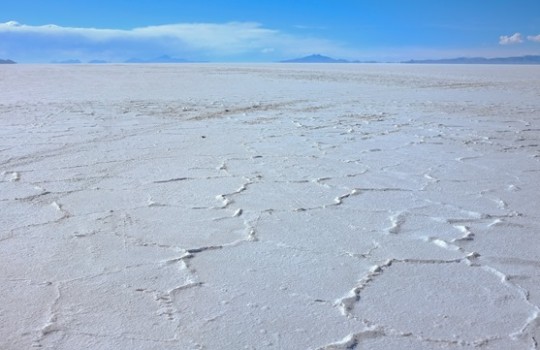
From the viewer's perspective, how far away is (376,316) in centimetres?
135

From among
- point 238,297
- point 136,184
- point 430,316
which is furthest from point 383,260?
point 136,184

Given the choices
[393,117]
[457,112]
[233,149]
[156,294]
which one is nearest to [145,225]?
[156,294]

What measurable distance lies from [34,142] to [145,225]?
2.20m

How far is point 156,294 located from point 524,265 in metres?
1.14

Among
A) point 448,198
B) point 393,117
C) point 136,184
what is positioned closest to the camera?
point 448,198

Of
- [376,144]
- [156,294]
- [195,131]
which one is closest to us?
[156,294]

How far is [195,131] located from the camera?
14.8 ft

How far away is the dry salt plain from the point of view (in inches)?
50.9

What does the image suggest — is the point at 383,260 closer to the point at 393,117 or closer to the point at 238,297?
the point at 238,297

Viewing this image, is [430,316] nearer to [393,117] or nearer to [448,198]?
[448,198]

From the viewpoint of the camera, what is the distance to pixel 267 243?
187 cm

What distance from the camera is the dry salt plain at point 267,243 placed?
1294mm

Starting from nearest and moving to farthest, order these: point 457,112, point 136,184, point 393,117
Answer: point 136,184 → point 393,117 → point 457,112

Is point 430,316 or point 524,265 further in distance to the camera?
point 524,265
